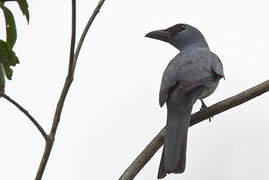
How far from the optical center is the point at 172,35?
7117 millimetres

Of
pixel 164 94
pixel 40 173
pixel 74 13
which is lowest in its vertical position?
pixel 40 173

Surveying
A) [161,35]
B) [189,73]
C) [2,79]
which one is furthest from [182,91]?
[2,79]

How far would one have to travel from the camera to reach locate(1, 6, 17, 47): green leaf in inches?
142

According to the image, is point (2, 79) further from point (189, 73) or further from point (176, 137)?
point (189, 73)

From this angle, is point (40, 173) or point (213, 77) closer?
point (40, 173)

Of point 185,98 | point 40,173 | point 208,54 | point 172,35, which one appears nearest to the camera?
point 40,173

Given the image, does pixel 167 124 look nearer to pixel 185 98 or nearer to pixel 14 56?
pixel 185 98

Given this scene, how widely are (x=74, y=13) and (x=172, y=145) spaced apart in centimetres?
191

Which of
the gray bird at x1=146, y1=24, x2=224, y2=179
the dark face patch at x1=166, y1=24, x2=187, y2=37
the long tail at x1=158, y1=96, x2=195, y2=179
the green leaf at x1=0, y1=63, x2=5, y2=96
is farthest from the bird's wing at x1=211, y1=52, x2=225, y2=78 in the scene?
the green leaf at x1=0, y1=63, x2=5, y2=96

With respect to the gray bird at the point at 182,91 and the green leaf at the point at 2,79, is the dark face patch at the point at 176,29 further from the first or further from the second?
the green leaf at the point at 2,79

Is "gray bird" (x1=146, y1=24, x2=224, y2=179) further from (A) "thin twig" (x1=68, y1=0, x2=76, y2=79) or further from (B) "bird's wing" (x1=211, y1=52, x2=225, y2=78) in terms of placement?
(A) "thin twig" (x1=68, y1=0, x2=76, y2=79)

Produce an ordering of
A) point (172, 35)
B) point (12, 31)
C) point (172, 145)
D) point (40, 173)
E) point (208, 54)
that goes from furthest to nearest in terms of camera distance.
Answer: point (172, 35) → point (208, 54) → point (172, 145) → point (12, 31) → point (40, 173)

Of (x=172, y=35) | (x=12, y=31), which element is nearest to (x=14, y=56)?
(x=12, y=31)

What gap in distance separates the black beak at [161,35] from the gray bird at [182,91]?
602 millimetres
